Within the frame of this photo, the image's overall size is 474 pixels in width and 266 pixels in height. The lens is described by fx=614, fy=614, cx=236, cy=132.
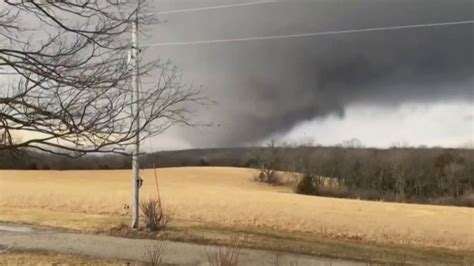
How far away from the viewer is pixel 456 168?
94.3 meters

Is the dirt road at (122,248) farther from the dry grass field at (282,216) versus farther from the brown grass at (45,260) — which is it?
the dry grass field at (282,216)

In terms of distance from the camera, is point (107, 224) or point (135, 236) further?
point (107, 224)

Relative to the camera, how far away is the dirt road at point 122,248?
657 inches

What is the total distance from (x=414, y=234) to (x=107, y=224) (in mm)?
14583

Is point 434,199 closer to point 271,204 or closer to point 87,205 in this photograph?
point 271,204

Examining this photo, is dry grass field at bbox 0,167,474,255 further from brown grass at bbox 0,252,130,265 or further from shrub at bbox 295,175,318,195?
shrub at bbox 295,175,318,195

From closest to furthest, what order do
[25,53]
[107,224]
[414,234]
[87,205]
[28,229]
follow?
[25,53] < [28,229] < [107,224] < [414,234] < [87,205]

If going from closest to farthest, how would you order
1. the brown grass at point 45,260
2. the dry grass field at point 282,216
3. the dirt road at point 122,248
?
the brown grass at point 45,260, the dirt road at point 122,248, the dry grass field at point 282,216

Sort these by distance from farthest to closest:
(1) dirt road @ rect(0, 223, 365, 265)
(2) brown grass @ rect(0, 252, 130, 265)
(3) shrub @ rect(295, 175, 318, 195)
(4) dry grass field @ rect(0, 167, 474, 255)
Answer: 1. (3) shrub @ rect(295, 175, 318, 195)
2. (4) dry grass field @ rect(0, 167, 474, 255)
3. (1) dirt road @ rect(0, 223, 365, 265)
4. (2) brown grass @ rect(0, 252, 130, 265)

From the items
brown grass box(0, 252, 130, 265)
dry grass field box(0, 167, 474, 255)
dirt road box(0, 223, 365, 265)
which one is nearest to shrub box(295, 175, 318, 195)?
dry grass field box(0, 167, 474, 255)

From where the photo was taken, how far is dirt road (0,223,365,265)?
16700 mm

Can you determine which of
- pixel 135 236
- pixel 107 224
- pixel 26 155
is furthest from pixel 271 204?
pixel 26 155

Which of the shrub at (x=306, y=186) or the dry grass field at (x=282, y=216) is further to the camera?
the shrub at (x=306, y=186)

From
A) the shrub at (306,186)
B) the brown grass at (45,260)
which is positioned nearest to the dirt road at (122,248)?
the brown grass at (45,260)
